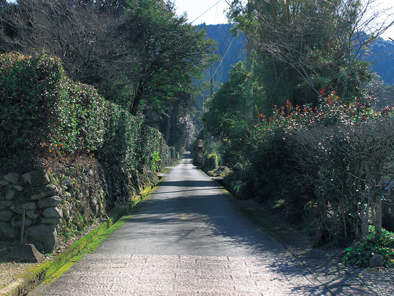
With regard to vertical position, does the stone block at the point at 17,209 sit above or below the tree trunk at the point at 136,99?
below

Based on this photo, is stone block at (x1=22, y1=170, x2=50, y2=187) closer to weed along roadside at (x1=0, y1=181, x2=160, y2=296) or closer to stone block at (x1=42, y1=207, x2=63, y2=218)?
stone block at (x1=42, y1=207, x2=63, y2=218)

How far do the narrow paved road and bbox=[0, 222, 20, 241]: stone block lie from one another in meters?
1.19

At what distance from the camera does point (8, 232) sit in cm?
564

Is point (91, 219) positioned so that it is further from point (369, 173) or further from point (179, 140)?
point (179, 140)

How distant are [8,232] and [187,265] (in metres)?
3.01

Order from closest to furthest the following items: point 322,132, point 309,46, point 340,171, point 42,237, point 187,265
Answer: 1. point 187,265
2. point 42,237
3. point 340,171
4. point 322,132
5. point 309,46

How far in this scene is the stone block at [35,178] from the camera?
5698mm

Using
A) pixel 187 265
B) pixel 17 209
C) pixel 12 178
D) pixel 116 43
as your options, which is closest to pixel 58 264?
pixel 17 209

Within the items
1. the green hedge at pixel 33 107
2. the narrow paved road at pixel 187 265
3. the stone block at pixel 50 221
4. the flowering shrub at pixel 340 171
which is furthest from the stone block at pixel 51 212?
the flowering shrub at pixel 340 171

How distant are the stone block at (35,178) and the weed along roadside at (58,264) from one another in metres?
1.20

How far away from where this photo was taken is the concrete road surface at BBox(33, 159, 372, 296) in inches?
175

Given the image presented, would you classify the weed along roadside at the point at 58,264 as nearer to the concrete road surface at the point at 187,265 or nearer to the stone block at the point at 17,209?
the concrete road surface at the point at 187,265

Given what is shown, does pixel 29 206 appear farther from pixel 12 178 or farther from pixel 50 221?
pixel 12 178

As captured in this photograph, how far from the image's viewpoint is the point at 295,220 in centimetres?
880
